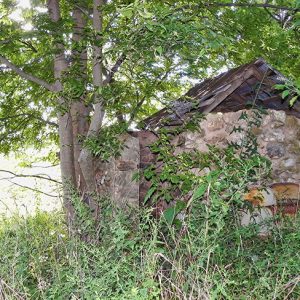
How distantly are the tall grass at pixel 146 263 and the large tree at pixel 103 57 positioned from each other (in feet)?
3.43

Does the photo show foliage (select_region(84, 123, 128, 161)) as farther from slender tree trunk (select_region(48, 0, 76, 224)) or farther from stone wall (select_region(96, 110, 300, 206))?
slender tree trunk (select_region(48, 0, 76, 224))

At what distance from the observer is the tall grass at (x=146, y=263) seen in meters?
3.27

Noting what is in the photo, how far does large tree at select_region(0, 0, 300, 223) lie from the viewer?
16.8ft

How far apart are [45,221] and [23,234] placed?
81 centimetres

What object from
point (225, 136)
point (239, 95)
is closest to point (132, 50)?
point (225, 136)

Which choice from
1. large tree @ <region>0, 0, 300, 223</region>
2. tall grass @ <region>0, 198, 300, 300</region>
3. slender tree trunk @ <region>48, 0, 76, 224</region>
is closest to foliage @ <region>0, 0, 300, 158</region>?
large tree @ <region>0, 0, 300, 223</region>

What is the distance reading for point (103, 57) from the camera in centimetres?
558

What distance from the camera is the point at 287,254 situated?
154 inches

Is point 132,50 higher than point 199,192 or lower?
higher

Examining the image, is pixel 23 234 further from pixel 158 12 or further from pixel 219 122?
pixel 219 122

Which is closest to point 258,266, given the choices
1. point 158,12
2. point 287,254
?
point 287,254

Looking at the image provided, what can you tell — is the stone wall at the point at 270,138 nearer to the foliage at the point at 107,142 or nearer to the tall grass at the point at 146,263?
the foliage at the point at 107,142

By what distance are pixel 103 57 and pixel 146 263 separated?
2.85m

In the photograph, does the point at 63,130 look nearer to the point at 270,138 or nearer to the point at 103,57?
the point at 103,57
